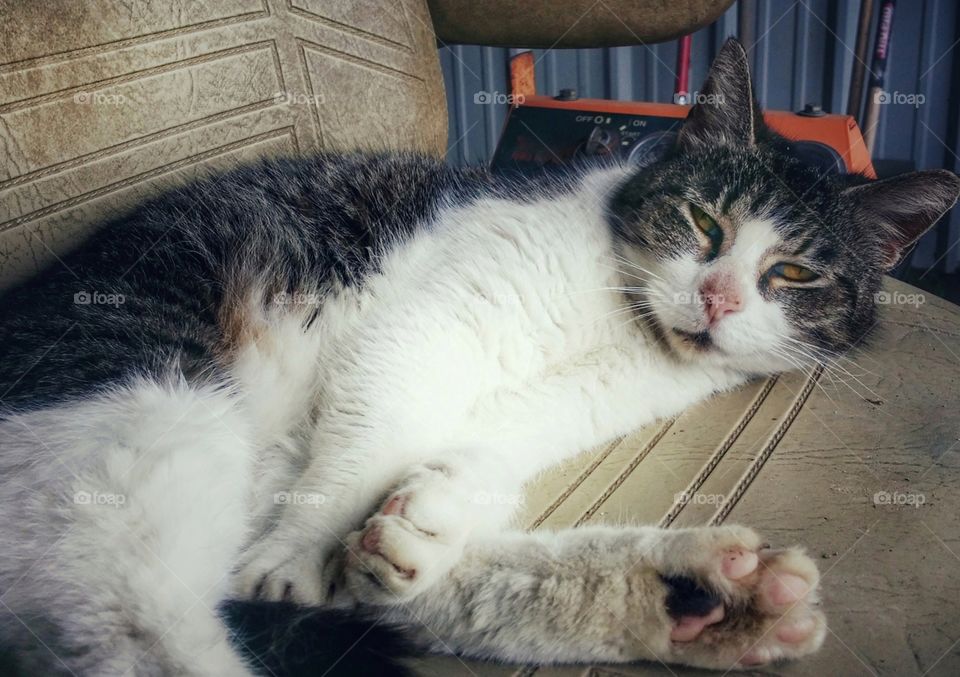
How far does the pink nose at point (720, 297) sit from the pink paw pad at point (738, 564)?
0.43 meters

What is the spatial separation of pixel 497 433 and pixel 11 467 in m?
0.65

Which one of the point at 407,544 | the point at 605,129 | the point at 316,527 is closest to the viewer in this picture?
the point at 407,544

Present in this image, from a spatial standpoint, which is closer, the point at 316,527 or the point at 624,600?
the point at 624,600

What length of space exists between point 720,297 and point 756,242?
0.40 ft

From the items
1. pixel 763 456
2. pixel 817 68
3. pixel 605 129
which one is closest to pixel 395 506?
pixel 763 456

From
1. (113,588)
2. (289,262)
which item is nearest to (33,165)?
(289,262)

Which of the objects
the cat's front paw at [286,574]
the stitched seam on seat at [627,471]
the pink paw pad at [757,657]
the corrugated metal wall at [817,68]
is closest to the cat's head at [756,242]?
the stitched seam on seat at [627,471]

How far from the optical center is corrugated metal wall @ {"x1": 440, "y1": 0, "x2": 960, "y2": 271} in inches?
106

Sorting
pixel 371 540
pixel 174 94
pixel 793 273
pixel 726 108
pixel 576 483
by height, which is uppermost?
pixel 174 94

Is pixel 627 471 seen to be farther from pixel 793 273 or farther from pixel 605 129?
pixel 605 129

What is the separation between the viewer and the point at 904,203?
1.27 meters

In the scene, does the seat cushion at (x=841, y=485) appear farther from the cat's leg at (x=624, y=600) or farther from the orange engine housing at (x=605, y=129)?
the orange engine housing at (x=605, y=129)

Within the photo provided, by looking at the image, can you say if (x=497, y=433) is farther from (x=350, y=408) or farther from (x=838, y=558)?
(x=838, y=558)

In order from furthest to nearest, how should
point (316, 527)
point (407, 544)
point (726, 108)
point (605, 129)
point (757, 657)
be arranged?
point (605, 129) < point (726, 108) < point (316, 527) < point (407, 544) < point (757, 657)
